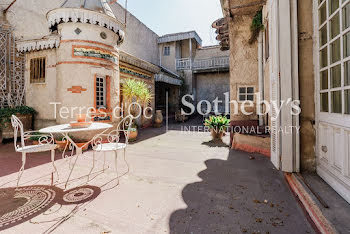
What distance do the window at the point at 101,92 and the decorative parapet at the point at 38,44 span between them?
1842 mm

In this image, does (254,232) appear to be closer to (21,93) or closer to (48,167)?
(48,167)

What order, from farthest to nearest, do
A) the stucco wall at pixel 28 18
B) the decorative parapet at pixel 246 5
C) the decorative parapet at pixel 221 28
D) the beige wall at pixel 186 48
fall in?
the beige wall at pixel 186 48 < the decorative parapet at pixel 221 28 < the stucco wall at pixel 28 18 < the decorative parapet at pixel 246 5

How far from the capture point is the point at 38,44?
678cm

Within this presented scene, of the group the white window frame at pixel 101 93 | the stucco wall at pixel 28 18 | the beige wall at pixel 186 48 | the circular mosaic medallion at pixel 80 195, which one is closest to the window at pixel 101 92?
the white window frame at pixel 101 93

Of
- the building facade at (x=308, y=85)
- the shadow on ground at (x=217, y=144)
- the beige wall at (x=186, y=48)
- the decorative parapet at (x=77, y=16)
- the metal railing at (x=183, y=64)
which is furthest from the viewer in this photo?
the beige wall at (x=186, y=48)

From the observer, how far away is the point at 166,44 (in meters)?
19.4

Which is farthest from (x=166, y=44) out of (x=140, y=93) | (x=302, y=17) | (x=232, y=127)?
(x=302, y=17)

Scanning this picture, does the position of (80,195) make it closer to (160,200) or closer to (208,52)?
(160,200)

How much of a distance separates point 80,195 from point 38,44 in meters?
6.81

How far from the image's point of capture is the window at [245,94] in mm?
6930

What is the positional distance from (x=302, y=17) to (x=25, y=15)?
35.9 feet

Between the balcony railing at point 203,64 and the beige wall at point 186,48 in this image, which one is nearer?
the balcony railing at point 203,64

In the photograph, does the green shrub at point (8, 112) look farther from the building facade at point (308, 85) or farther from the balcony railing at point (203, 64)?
the balcony railing at point (203, 64)

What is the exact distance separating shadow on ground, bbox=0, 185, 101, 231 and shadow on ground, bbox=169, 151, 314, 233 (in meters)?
1.56
